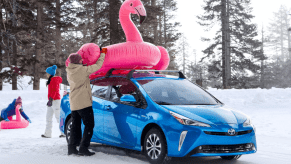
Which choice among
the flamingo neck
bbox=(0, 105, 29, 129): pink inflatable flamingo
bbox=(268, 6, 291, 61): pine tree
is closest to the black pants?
the flamingo neck

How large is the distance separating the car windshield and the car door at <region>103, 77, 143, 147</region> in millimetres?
357

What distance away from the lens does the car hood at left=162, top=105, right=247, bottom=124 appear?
518 cm

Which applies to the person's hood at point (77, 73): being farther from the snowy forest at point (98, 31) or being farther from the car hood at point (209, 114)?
the snowy forest at point (98, 31)

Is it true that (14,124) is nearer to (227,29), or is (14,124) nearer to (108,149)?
(108,149)

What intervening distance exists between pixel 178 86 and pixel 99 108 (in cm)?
163

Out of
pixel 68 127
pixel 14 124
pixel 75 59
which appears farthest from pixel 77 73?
pixel 14 124

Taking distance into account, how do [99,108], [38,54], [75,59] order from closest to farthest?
1. [75,59]
2. [99,108]
3. [38,54]

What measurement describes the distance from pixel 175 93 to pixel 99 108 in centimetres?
158

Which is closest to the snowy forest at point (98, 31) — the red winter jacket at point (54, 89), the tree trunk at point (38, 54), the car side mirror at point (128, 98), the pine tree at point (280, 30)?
the tree trunk at point (38, 54)

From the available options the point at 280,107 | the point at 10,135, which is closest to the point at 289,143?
the point at 10,135

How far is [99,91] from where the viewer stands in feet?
22.9

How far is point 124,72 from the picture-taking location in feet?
23.5

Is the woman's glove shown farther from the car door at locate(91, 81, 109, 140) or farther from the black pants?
the black pants

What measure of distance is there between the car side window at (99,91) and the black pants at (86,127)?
0.51 metres
